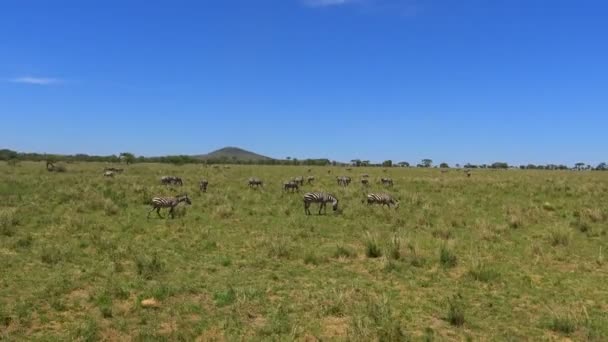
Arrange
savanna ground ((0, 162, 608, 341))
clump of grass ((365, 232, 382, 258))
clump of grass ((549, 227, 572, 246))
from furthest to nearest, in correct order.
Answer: clump of grass ((549, 227, 572, 246)), clump of grass ((365, 232, 382, 258)), savanna ground ((0, 162, 608, 341))

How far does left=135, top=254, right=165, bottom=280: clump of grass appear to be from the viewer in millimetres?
12387

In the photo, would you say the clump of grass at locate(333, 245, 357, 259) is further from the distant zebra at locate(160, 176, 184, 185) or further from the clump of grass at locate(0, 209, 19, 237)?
the distant zebra at locate(160, 176, 184, 185)

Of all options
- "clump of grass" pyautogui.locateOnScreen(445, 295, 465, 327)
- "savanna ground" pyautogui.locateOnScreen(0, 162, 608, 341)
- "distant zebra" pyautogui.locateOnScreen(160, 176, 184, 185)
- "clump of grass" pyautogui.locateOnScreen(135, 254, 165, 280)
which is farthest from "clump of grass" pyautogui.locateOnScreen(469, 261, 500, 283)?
"distant zebra" pyautogui.locateOnScreen(160, 176, 184, 185)

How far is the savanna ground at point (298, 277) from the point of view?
356 inches

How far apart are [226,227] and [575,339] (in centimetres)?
1405

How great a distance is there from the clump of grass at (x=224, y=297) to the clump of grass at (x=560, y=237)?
11.8m

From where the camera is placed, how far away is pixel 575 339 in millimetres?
8750

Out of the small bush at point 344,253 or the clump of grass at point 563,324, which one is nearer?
the clump of grass at point 563,324

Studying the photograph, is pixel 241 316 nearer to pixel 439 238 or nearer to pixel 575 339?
pixel 575 339

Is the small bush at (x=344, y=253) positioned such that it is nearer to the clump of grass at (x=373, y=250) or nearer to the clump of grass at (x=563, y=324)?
the clump of grass at (x=373, y=250)

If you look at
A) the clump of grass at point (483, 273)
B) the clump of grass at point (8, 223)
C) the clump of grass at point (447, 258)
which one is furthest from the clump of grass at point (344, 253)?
the clump of grass at point (8, 223)

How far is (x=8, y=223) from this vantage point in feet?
60.7

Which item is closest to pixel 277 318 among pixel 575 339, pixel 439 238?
pixel 575 339

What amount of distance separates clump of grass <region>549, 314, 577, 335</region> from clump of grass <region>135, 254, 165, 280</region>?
834cm
